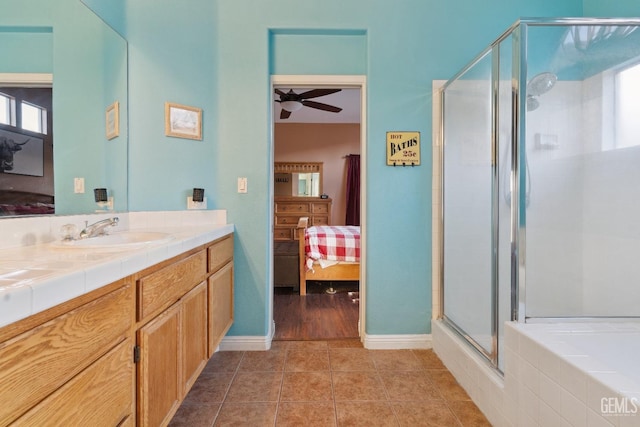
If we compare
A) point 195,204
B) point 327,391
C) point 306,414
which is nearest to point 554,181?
point 327,391

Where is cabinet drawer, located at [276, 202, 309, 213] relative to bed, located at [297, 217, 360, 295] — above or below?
above

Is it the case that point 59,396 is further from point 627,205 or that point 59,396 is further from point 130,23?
point 627,205

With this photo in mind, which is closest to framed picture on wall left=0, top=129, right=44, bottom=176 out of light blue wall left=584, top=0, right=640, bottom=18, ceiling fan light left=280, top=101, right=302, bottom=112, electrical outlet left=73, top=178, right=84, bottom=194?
electrical outlet left=73, top=178, right=84, bottom=194

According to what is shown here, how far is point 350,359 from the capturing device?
1.91 m

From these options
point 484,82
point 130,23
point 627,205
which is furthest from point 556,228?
point 130,23

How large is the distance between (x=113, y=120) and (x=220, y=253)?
103cm

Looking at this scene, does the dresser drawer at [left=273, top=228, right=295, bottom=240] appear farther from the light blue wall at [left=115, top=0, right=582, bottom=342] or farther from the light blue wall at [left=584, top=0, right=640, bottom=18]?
the light blue wall at [left=584, top=0, right=640, bottom=18]

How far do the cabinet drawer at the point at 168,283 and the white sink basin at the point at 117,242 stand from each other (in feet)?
0.42

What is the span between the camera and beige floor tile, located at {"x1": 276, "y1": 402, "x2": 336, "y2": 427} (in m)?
1.35

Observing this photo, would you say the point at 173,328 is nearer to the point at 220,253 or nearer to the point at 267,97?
the point at 220,253

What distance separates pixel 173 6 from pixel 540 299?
2880 mm

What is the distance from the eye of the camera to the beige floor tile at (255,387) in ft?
5.01

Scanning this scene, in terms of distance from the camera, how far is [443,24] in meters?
2.06

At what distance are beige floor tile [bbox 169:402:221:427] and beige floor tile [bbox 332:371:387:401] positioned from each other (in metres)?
0.63
